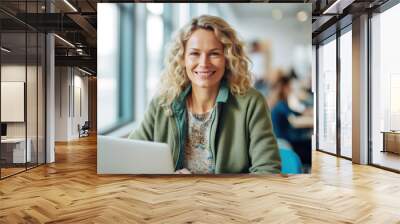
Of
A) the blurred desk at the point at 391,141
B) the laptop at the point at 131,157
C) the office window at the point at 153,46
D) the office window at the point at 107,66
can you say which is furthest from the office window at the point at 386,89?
the office window at the point at 107,66

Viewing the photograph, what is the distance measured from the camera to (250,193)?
5.03m

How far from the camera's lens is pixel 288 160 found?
596cm

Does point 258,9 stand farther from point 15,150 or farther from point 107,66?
point 15,150

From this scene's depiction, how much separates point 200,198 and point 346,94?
5728 millimetres

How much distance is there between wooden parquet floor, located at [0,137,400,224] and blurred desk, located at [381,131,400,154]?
568 mm

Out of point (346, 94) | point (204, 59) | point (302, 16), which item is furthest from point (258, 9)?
point (346, 94)

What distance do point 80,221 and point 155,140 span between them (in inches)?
89.8

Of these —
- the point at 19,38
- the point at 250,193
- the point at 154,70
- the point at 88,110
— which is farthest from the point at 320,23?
the point at 88,110

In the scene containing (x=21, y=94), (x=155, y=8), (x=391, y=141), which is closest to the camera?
(x=155, y=8)

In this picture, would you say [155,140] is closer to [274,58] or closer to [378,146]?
[274,58]

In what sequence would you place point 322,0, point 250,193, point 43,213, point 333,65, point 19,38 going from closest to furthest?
point 43,213 → point 250,193 → point 19,38 → point 322,0 → point 333,65

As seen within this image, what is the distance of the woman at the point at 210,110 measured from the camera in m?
5.80

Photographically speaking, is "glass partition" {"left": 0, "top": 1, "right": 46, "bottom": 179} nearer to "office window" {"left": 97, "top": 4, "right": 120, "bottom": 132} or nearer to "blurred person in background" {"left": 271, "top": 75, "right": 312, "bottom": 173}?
"office window" {"left": 97, "top": 4, "right": 120, "bottom": 132}

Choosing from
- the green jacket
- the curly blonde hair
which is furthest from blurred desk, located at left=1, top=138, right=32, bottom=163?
the curly blonde hair
